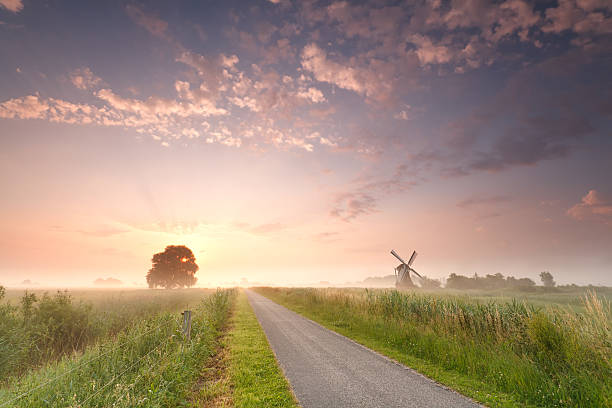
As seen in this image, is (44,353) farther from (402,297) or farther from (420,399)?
(402,297)

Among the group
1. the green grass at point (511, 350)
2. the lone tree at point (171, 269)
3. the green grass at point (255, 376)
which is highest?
the lone tree at point (171, 269)

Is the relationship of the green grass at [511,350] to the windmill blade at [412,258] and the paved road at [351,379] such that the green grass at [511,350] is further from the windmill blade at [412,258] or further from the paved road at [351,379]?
the windmill blade at [412,258]

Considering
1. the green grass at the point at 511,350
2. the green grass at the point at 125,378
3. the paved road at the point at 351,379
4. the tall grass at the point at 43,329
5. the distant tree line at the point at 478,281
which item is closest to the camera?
the green grass at the point at 125,378

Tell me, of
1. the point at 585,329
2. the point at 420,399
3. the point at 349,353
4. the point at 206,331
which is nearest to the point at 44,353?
the point at 206,331

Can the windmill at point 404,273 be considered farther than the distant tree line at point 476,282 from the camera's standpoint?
No

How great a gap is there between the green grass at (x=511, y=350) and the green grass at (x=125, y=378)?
256 inches

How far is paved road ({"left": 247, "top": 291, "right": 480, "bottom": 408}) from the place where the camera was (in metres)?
5.43

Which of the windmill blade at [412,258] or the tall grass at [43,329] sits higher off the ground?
the windmill blade at [412,258]

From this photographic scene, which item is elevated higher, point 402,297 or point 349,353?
point 402,297

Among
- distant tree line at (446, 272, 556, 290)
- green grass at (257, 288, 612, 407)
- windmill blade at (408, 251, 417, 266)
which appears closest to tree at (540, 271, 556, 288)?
distant tree line at (446, 272, 556, 290)

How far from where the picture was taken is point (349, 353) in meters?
9.09

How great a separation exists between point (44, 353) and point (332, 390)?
1355 centimetres

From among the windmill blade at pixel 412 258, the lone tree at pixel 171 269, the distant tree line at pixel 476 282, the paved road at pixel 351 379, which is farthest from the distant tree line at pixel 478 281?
the paved road at pixel 351 379

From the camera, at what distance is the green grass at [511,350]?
577 centimetres
